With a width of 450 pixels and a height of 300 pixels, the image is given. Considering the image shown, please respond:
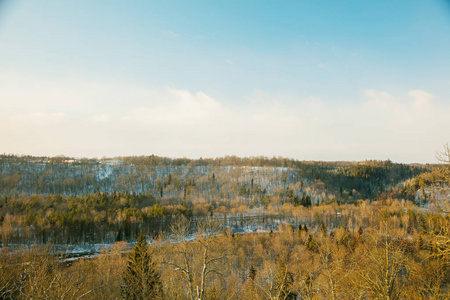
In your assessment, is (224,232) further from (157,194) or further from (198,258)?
(157,194)

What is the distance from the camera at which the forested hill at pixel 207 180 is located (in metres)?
135

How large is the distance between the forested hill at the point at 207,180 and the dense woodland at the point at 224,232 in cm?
91

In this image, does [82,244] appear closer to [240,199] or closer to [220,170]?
[240,199]

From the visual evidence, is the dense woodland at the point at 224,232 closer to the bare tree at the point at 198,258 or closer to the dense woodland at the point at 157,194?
the bare tree at the point at 198,258

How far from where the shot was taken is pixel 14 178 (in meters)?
135

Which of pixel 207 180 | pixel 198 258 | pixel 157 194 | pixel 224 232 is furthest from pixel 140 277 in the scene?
pixel 207 180

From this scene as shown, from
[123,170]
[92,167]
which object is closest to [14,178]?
[92,167]

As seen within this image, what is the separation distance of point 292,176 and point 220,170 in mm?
52915

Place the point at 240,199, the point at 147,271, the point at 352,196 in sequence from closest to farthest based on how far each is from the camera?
1. the point at 147,271
2. the point at 240,199
3. the point at 352,196

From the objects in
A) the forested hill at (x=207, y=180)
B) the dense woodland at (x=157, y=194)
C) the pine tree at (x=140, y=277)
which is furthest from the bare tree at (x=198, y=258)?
the forested hill at (x=207, y=180)

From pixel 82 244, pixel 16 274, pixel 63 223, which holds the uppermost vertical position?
pixel 16 274

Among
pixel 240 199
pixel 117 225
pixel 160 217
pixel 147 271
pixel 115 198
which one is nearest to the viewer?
pixel 147 271

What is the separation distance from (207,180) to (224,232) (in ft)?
319

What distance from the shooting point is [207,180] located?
525 ft
